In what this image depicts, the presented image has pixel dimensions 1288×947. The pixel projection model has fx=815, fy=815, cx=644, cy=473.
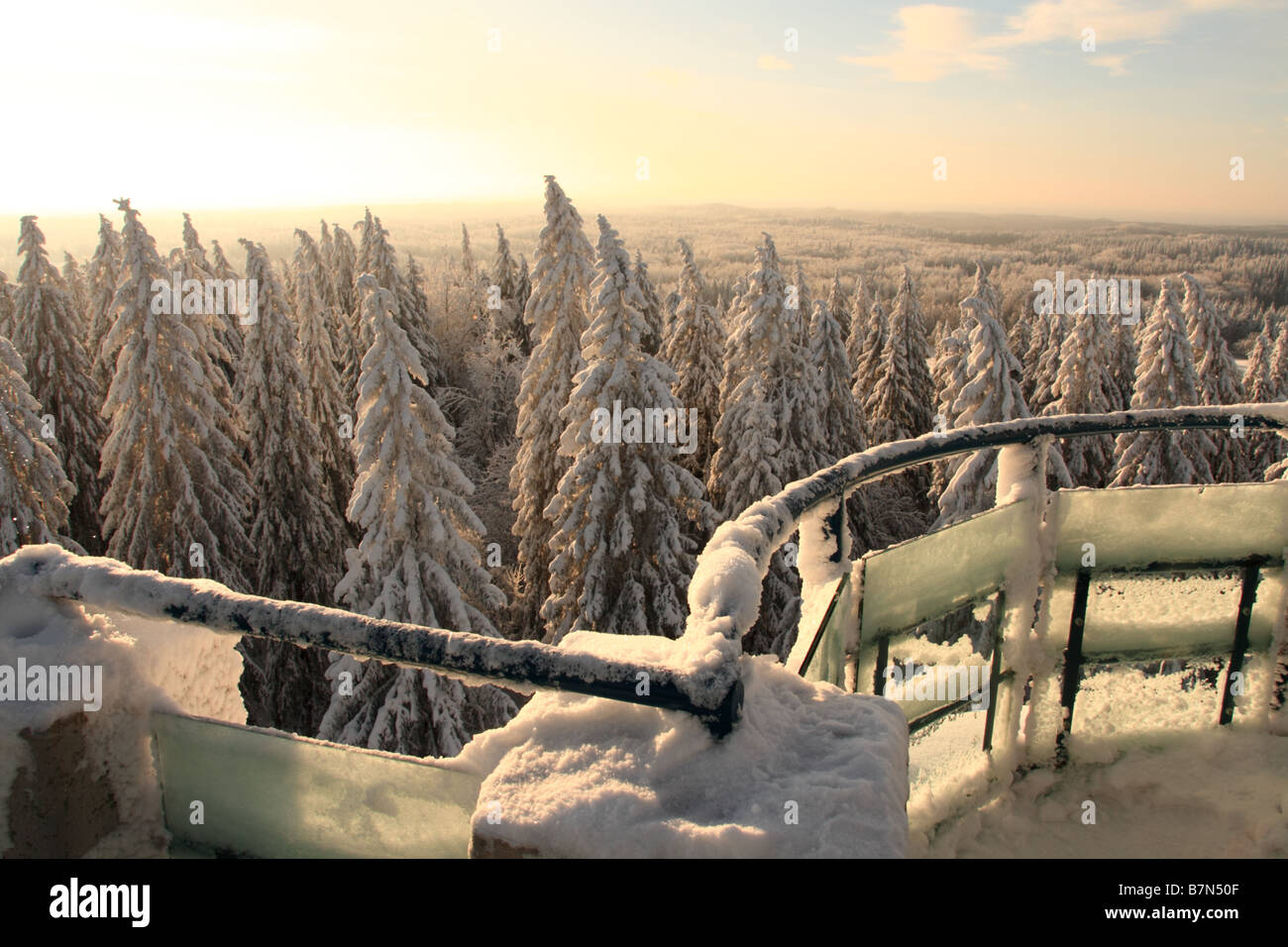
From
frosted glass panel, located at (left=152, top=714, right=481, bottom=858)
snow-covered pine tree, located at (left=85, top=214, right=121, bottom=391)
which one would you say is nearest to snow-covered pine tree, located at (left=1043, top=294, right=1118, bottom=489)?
frosted glass panel, located at (left=152, top=714, right=481, bottom=858)

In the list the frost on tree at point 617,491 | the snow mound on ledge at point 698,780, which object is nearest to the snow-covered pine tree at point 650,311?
the frost on tree at point 617,491

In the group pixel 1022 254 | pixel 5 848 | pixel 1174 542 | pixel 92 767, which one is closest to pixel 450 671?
pixel 92 767

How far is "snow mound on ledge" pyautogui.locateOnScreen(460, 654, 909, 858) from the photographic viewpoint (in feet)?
6.73

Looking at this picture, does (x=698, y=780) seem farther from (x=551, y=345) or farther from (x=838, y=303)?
(x=838, y=303)

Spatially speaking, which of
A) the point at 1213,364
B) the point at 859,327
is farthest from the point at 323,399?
the point at 1213,364

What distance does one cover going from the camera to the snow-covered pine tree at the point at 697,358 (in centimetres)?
3284

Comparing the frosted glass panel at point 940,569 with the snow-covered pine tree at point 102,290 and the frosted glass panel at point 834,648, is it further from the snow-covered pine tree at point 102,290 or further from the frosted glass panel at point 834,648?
the snow-covered pine tree at point 102,290

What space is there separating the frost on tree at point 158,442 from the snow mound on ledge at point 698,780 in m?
24.4

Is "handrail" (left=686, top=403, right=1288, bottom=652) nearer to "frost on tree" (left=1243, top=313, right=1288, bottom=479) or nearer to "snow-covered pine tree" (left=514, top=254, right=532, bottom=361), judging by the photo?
"frost on tree" (left=1243, top=313, right=1288, bottom=479)

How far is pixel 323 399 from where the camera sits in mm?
33125

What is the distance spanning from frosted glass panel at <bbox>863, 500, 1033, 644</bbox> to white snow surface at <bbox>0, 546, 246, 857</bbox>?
311 centimetres
